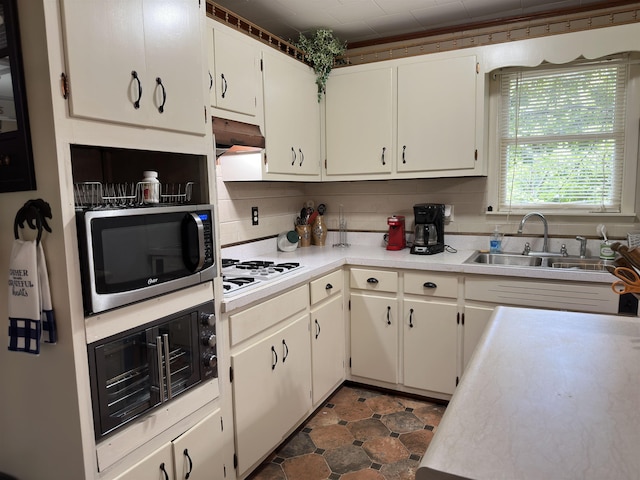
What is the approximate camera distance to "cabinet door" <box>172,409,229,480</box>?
1717 millimetres

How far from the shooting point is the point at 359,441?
2551 millimetres

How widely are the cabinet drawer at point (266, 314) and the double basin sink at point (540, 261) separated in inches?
43.9

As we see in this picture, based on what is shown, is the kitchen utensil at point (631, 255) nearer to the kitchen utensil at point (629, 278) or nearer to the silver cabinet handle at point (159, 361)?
the kitchen utensil at point (629, 278)

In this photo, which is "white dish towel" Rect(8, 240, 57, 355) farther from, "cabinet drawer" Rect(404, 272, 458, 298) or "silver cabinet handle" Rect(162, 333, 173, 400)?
"cabinet drawer" Rect(404, 272, 458, 298)

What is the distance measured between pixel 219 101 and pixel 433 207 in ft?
5.44

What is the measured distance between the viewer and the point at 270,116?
2.77m

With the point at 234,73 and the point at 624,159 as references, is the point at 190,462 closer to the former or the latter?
the point at 234,73

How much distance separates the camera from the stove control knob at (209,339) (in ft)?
6.04

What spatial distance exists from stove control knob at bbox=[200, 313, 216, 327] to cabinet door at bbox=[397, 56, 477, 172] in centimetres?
186

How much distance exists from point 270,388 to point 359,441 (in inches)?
26.2

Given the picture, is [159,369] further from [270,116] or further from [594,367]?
[270,116]

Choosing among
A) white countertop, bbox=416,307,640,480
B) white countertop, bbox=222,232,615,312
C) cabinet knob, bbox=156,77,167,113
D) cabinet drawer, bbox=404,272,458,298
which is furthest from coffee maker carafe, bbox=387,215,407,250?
cabinet knob, bbox=156,77,167,113

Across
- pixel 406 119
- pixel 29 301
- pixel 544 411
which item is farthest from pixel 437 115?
pixel 29 301

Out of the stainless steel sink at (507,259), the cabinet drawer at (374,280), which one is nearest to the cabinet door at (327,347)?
the cabinet drawer at (374,280)
